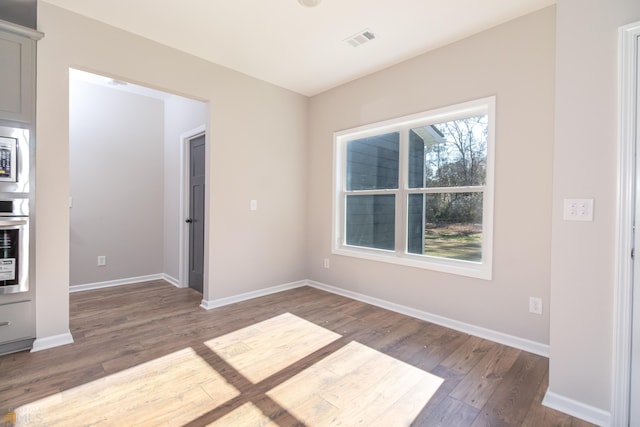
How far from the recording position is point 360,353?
7.72 feet

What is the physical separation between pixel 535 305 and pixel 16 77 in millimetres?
4393

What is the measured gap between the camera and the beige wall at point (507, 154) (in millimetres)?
2352

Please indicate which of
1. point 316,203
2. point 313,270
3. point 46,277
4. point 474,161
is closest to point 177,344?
point 46,277

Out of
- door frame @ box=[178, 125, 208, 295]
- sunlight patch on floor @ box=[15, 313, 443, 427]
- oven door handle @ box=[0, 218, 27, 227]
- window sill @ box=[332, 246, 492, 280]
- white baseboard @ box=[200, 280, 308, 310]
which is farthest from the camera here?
door frame @ box=[178, 125, 208, 295]

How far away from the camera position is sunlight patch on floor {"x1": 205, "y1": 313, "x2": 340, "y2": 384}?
215cm

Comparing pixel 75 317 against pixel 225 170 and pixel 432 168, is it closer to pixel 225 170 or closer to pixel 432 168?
pixel 225 170

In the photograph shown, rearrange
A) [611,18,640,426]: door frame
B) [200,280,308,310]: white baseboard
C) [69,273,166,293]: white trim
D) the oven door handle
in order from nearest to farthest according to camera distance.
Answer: [611,18,640,426]: door frame < the oven door handle < [200,280,308,310]: white baseboard < [69,273,166,293]: white trim

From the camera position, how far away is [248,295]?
3.70 metres

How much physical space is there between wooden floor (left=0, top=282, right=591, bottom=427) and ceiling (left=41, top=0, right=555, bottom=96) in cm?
275

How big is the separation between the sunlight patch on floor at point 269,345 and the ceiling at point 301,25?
276 centimetres

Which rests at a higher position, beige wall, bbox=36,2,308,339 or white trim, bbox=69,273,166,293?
beige wall, bbox=36,2,308,339

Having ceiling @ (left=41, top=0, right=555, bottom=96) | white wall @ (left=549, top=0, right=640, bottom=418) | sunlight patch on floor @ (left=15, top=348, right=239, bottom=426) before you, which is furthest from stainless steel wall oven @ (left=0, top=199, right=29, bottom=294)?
white wall @ (left=549, top=0, right=640, bottom=418)

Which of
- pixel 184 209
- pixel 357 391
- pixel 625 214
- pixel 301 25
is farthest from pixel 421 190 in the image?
pixel 184 209

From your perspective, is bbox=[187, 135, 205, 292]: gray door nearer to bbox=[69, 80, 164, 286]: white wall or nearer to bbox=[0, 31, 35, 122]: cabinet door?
bbox=[69, 80, 164, 286]: white wall
